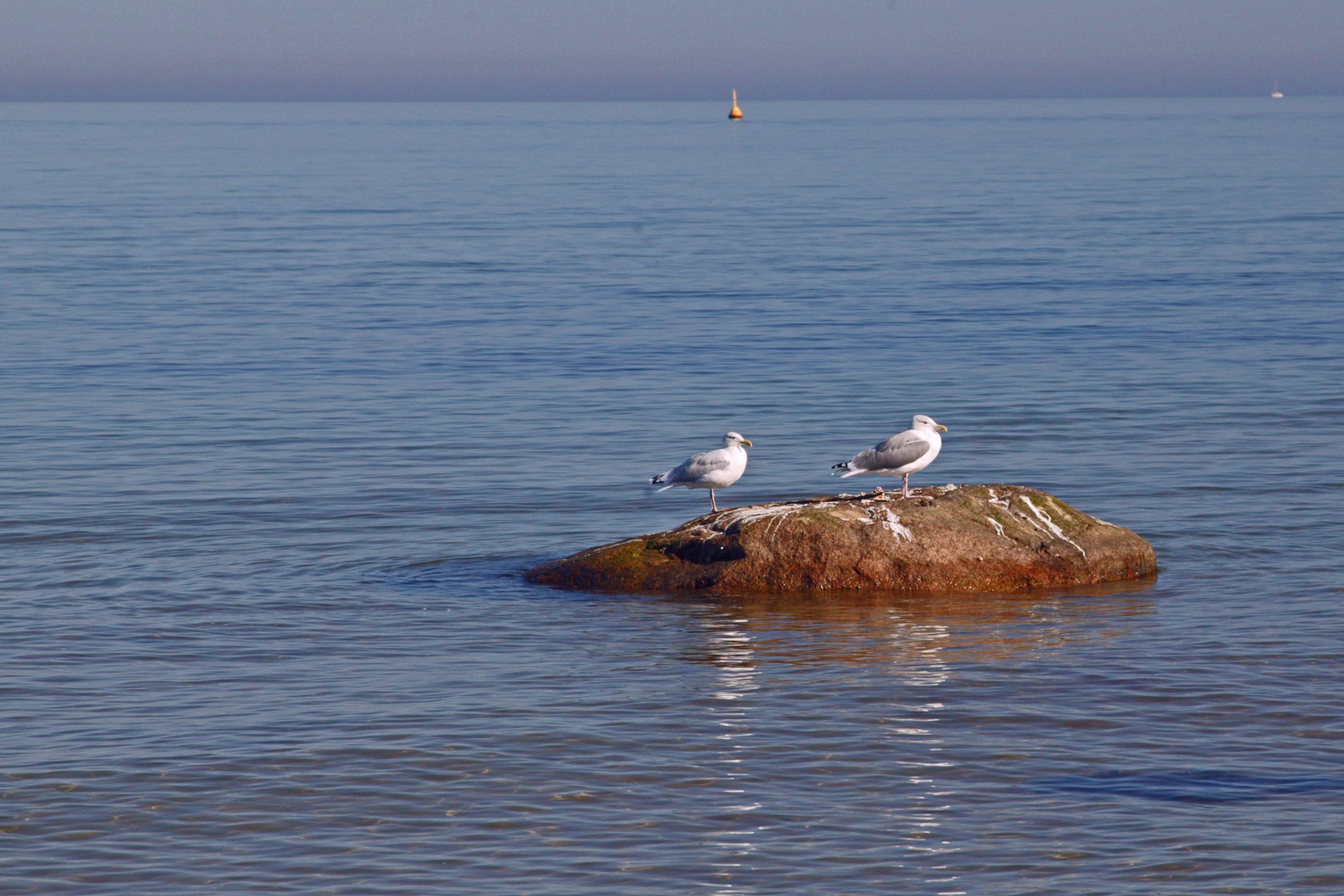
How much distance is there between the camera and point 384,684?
37.3 feet

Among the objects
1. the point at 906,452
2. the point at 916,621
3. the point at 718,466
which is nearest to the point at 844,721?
the point at 916,621

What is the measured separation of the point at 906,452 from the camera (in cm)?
1429

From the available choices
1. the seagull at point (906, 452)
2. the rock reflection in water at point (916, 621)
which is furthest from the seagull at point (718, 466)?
the rock reflection in water at point (916, 621)

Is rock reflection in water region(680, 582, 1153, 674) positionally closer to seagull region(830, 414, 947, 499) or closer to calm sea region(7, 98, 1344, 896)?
calm sea region(7, 98, 1344, 896)

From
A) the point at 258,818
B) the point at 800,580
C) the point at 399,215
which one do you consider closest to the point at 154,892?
the point at 258,818

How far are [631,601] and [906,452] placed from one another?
2.90 metres

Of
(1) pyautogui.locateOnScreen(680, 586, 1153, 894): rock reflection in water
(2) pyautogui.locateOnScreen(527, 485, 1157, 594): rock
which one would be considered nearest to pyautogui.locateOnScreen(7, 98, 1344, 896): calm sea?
(1) pyautogui.locateOnScreen(680, 586, 1153, 894): rock reflection in water

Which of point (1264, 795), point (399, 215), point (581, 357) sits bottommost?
point (1264, 795)

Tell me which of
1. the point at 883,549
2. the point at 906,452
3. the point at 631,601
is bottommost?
the point at 631,601

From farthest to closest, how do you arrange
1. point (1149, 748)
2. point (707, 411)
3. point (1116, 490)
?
Result: point (707, 411)
point (1116, 490)
point (1149, 748)

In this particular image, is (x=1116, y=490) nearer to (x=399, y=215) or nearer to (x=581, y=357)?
(x=581, y=357)

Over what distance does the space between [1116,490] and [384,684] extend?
10101 millimetres

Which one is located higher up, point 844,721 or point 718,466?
point 718,466

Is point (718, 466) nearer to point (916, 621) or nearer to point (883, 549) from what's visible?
point (883, 549)
